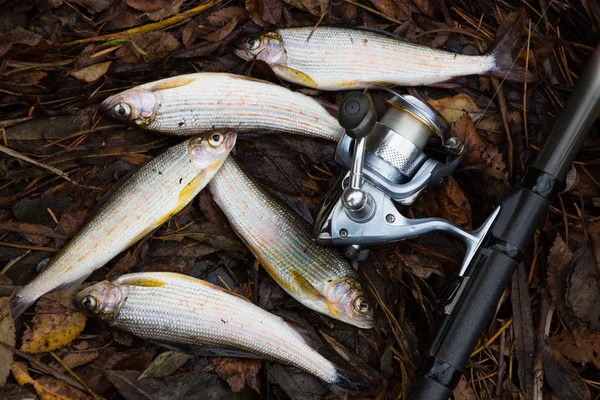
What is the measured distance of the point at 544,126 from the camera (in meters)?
3.20

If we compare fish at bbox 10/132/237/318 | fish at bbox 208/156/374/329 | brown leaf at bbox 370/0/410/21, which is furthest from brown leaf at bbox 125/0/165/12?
brown leaf at bbox 370/0/410/21

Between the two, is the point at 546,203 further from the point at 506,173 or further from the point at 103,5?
Answer: the point at 103,5

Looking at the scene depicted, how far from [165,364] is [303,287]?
0.92 m

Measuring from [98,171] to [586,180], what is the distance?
3013 mm

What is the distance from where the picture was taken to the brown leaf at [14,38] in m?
3.15

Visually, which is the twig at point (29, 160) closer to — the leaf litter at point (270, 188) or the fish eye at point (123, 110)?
the leaf litter at point (270, 188)

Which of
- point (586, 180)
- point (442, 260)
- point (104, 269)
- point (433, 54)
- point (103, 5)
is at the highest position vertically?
point (433, 54)

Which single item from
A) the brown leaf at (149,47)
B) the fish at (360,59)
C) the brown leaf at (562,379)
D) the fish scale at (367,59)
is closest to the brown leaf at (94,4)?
the brown leaf at (149,47)

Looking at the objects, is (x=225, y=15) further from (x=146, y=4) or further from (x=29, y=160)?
(x=29, y=160)

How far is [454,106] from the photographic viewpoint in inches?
124

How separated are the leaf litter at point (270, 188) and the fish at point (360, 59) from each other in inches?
4.3

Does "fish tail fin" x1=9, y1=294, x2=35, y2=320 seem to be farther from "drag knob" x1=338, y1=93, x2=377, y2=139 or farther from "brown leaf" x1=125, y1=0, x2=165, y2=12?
"drag knob" x1=338, y1=93, x2=377, y2=139

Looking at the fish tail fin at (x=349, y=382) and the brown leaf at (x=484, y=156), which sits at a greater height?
the brown leaf at (x=484, y=156)

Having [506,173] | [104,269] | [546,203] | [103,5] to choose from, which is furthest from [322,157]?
[103,5]
